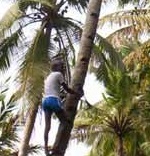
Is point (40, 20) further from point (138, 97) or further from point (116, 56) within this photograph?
point (138, 97)

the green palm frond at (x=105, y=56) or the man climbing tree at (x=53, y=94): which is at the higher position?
the green palm frond at (x=105, y=56)

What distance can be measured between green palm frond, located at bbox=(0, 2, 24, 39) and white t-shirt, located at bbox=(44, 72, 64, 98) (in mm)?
5853

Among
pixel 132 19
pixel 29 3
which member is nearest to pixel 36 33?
pixel 29 3

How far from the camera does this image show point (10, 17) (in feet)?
41.4

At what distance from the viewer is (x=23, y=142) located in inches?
511

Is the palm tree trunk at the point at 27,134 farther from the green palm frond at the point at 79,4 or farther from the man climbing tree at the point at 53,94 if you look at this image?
the man climbing tree at the point at 53,94

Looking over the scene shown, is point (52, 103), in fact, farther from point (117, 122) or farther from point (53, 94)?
point (117, 122)

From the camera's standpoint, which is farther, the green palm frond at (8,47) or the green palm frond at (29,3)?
the green palm frond at (8,47)

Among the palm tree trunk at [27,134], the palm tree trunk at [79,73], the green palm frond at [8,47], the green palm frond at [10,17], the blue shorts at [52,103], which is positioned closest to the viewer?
the palm tree trunk at [79,73]

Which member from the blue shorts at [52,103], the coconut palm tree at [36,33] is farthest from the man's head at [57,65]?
the coconut palm tree at [36,33]

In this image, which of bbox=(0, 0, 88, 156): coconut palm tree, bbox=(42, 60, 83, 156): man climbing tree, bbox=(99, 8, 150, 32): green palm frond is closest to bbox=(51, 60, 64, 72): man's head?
bbox=(42, 60, 83, 156): man climbing tree

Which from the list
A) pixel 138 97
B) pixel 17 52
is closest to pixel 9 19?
pixel 17 52

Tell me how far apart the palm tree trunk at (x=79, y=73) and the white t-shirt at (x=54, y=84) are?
17.2 inches

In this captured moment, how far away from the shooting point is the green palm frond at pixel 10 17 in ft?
41.1
